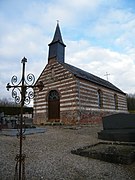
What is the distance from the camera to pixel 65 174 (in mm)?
3867

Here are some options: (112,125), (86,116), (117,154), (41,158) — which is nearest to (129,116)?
(112,125)

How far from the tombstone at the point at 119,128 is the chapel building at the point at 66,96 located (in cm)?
666

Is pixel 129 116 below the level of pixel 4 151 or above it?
above

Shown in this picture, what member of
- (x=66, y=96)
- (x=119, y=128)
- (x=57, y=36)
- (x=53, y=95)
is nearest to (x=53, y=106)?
(x=53, y=95)

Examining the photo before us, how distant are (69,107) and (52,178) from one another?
12687 millimetres

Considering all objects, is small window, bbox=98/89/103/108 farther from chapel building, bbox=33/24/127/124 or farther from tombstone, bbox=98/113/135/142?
tombstone, bbox=98/113/135/142

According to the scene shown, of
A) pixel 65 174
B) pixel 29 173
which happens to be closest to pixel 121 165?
pixel 65 174

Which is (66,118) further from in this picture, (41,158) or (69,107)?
(41,158)

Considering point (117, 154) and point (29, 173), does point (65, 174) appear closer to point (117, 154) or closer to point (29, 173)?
point (29, 173)

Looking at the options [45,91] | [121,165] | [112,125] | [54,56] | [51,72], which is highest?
Answer: [54,56]

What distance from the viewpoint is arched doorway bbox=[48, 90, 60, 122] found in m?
17.8

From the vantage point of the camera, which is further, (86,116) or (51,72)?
(51,72)

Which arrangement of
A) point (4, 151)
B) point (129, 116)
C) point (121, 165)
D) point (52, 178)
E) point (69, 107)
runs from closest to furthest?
point (52, 178), point (121, 165), point (4, 151), point (129, 116), point (69, 107)

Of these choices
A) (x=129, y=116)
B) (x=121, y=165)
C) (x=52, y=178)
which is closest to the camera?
(x=52, y=178)
